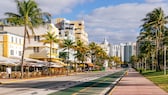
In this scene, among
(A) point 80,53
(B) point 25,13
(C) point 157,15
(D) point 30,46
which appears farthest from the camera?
(A) point 80,53

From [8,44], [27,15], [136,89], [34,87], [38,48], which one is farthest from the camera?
[38,48]

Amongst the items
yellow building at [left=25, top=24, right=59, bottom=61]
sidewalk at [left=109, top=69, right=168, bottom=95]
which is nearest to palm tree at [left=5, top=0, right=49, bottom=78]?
sidewalk at [left=109, top=69, right=168, bottom=95]

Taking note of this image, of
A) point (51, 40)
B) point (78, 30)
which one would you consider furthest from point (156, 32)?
point (78, 30)

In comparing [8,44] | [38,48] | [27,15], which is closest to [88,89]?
[27,15]

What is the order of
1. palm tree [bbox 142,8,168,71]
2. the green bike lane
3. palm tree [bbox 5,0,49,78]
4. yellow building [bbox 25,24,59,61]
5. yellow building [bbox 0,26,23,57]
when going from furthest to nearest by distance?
yellow building [bbox 25,24,59,61], palm tree [bbox 142,8,168,71], yellow building [bbox 0,26,23,57], palm tree [bbox 5,0,49,78], the green bike lane

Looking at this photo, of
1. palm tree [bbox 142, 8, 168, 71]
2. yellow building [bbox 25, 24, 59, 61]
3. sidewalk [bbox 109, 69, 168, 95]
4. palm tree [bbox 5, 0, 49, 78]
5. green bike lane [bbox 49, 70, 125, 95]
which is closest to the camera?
sidewalk [bbox 109, 69, 168, 95]

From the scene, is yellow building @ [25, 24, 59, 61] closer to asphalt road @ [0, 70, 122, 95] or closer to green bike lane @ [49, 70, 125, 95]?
asphalt road @ [0, 70, 122, 95]

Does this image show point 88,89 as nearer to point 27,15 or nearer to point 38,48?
point 27,15

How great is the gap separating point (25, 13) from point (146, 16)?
43.9m

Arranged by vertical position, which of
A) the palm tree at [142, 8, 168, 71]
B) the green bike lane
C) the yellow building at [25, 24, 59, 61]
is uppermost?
the palm tree at [142, 8, 168, 71]

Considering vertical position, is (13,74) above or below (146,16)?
below

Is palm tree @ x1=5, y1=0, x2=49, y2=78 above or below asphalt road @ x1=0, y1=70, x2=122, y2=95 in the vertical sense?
above

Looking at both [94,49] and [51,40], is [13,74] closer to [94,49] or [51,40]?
[51,40]

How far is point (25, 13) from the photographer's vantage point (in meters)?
58.4
